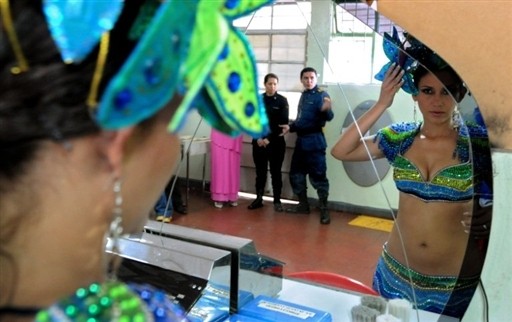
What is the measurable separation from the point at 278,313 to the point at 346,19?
528 millimetres

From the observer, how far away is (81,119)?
0.27 metres

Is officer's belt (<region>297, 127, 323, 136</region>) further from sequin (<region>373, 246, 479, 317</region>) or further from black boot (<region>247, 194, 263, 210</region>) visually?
sequin (<region>373, 246, 479, 317</region>)

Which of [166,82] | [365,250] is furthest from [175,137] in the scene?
[365,250]

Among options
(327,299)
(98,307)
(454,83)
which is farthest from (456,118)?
(98,307)

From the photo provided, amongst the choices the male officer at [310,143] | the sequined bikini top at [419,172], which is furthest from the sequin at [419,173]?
the male officer at [310,143]

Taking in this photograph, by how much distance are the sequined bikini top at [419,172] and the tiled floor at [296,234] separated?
15 cm

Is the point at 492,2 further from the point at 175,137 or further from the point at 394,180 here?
the point at 175,137

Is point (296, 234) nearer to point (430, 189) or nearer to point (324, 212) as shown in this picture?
point (324, 212)

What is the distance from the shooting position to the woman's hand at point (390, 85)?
32.8 inches

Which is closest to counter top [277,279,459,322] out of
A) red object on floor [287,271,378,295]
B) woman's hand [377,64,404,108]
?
red object on floor [287,271,378,295]

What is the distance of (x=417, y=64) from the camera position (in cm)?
79

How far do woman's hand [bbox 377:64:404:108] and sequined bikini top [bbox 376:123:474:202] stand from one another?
5 centimetres

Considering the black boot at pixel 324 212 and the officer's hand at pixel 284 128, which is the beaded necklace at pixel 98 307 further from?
the black boot at pixel 324 212

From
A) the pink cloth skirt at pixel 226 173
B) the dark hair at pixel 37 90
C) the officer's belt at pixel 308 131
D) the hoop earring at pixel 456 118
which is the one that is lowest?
the pink cloth skirt at pixel 226 173
